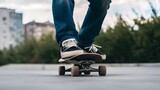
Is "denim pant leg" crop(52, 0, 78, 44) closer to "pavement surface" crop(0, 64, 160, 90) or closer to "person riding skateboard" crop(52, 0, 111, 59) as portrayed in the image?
"person riding skateboard" crop(52, 0, 111, 59)

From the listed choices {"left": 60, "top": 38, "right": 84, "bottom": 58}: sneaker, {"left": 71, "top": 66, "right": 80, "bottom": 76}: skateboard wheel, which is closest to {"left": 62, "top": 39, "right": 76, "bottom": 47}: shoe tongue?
{"left": 60, "top": 38, "right": 84, "bottom": 58}: sneaker

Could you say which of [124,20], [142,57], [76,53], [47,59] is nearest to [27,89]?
[76,53]

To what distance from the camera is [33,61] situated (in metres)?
12.0

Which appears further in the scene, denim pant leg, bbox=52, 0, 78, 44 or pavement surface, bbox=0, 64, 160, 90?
denim pant leg, bbox=52, 0, 78, 44

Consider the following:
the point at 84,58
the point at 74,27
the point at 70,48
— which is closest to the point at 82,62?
the point at 84,58

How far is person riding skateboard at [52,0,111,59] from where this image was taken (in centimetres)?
343

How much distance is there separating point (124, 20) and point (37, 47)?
2.87 metres

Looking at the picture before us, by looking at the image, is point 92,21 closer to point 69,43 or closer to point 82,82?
point 69,43

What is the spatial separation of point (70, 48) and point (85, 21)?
10.7 inches

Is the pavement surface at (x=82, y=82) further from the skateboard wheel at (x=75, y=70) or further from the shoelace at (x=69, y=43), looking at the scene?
the shoelace at (x=69, y=43)

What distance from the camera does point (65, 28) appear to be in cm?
344

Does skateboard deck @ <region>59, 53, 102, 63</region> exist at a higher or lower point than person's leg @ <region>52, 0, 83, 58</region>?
lower

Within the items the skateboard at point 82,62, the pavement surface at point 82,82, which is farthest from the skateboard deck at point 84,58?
the pavement surface at point 82,82

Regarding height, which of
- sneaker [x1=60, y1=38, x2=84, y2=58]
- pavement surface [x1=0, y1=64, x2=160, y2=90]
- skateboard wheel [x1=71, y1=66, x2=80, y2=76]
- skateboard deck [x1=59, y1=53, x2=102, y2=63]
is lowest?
pavement surface [x1=0, y1=64, x2=160, y2=90]
